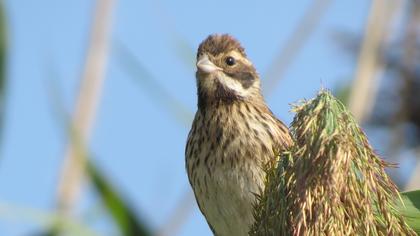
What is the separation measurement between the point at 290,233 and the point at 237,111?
7.20 ft

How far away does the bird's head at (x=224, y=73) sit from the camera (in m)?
4.32

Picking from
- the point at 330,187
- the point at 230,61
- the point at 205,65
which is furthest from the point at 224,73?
the point at 330,187

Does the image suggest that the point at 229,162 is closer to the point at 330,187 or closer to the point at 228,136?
the point at 228,136

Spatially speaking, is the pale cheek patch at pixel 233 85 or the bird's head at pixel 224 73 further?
the pale cheek patch at pixel 233 85

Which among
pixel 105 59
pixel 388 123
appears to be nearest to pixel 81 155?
pixel 105 59

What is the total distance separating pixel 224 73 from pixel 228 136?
0.27 meters

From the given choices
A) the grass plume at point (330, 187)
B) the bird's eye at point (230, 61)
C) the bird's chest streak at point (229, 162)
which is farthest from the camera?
the bird's eye at point (230, 61)

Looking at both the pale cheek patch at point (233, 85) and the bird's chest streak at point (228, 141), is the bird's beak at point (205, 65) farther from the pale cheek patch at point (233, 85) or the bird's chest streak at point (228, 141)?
the bird's chest streak at point (228, 141)

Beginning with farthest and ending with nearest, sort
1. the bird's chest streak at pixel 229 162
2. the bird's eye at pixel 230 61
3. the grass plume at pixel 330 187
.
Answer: the bird's eye at pixel 230 61 → the bird's chest streak at pixel 229 162 → the grass plume at pixel 330 187

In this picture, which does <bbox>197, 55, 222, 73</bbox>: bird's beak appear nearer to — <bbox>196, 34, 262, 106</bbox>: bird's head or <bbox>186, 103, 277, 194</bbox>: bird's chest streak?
<bbox>196, 34, 262, 106</bbox>: bird's head

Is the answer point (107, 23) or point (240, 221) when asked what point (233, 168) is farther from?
point (107, 23)

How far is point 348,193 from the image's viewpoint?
2295 millimetres

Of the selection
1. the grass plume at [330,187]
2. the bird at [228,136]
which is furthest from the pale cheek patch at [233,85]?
the grass plume at [330,187]

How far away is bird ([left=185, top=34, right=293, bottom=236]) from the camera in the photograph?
13.7 ft
